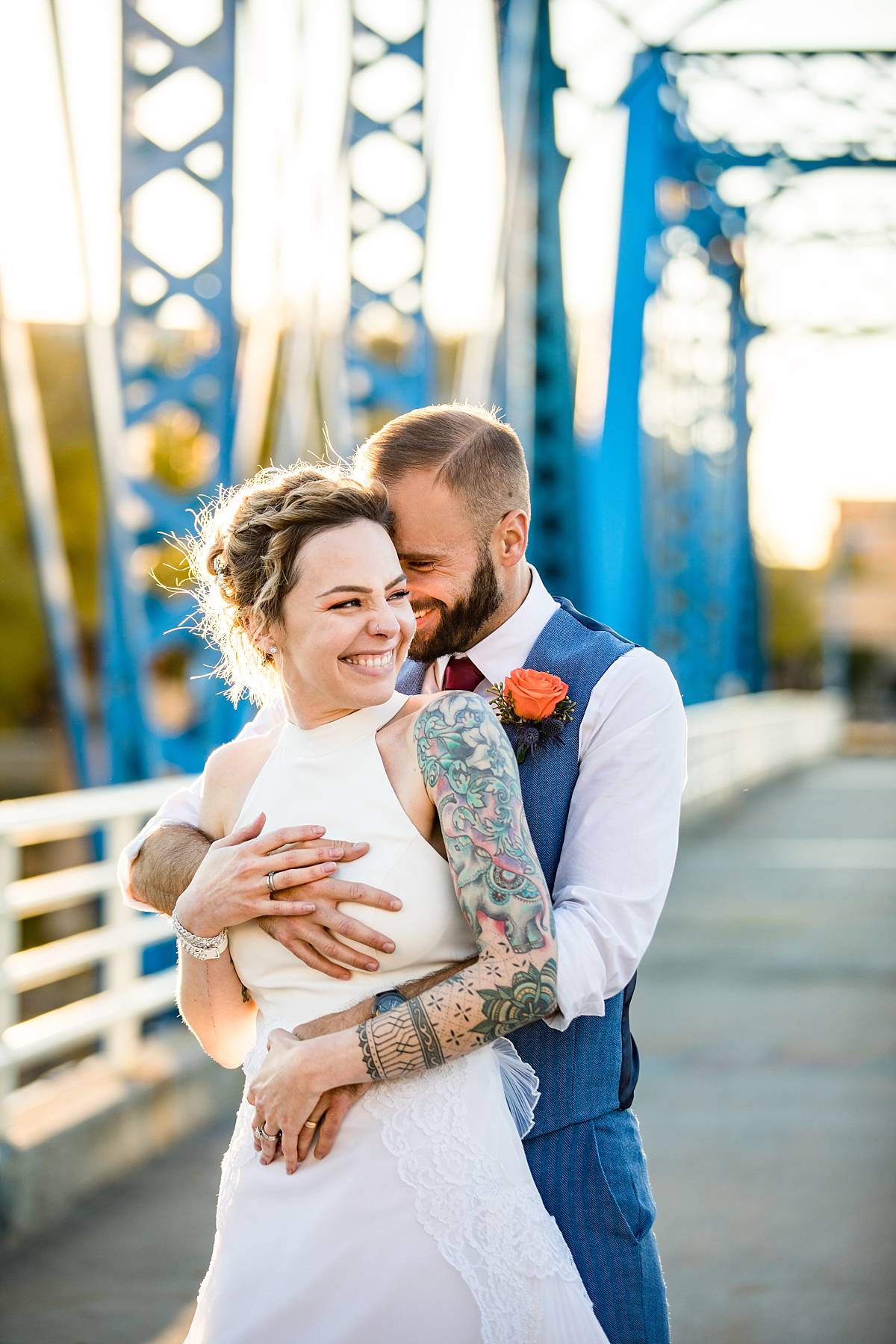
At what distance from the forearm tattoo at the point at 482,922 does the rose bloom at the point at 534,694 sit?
0.23 meters

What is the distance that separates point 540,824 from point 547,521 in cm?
752

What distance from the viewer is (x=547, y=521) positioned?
9836 millimetres

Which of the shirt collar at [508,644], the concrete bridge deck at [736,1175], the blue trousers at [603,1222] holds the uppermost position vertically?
the shirt collar at [508,644]

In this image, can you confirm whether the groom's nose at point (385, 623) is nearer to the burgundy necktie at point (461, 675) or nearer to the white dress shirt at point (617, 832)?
the white dress shirt at point (617, 832)

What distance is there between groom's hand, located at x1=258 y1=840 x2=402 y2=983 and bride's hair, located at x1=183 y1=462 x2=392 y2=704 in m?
0.33

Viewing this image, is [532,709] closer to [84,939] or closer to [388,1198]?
[388,1198]

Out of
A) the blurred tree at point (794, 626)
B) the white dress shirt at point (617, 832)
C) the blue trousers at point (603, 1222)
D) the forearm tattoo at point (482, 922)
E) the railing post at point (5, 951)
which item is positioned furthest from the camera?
the blurred tree at point (794, 626)

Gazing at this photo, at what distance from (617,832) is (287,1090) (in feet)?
1.88

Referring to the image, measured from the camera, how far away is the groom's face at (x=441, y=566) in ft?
8.04

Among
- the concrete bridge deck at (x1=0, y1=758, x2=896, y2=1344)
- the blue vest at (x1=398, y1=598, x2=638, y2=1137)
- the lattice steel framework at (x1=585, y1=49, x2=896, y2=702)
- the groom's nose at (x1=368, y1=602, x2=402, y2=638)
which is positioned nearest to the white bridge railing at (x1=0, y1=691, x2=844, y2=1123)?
the concrete bridge deck at (x1=0, y1=758, x2=896, y2=1344)

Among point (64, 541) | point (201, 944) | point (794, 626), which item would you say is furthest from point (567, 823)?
point (794, 626)

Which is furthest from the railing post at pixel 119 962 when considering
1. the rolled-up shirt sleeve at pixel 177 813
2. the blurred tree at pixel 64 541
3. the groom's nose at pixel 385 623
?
the blurred tree at pixel 64 541

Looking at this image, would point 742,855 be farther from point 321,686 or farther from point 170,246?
point 321,686

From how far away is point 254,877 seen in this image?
7.23 ft
